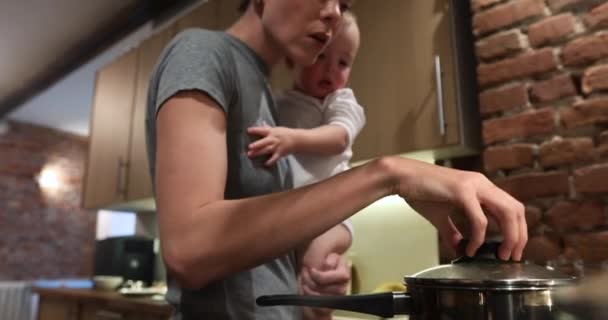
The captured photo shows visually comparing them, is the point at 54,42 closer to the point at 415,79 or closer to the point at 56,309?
the point at 56,309

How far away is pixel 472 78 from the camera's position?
1.50 meters

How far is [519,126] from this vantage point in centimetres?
133

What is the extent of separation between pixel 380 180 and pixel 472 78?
1.12 meters

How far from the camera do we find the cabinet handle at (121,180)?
256 centimetres

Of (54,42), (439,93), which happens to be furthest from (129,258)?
(439,93)

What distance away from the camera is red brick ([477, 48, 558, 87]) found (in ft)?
4.25

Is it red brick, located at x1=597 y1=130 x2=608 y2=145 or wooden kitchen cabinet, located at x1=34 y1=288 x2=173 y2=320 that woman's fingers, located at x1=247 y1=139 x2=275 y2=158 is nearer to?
red brick, located at x1=597 y1=130 x2=608 y2=145

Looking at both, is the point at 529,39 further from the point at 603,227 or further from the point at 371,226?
the point at 371,226

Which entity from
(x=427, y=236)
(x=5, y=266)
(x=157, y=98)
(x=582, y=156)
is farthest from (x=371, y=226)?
(x=5, y=266)

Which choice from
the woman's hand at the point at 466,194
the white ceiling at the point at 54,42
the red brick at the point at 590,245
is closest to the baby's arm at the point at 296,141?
the woman's hand at the point at 466,194

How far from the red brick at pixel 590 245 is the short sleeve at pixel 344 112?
65cm

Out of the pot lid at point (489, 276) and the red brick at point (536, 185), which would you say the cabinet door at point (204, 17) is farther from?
the pot lid at point (489, 276)

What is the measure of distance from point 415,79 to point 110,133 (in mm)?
1922

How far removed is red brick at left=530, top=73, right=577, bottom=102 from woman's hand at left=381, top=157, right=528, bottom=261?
905 mm
